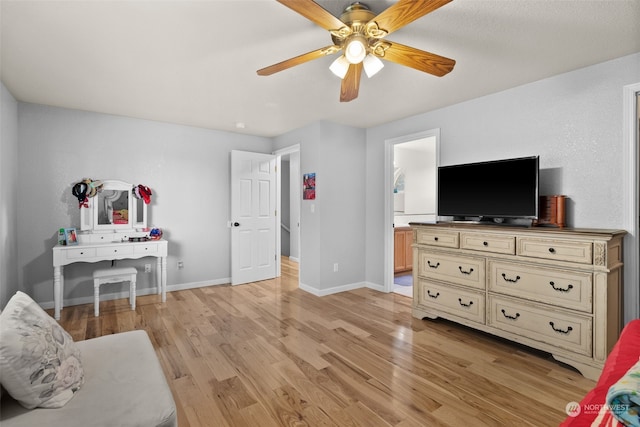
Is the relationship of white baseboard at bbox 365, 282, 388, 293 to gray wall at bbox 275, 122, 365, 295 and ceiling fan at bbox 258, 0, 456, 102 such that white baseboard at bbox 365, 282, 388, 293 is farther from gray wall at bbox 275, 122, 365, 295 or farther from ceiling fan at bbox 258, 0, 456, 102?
ceiling fan at bbox 258, 0, 456, 102

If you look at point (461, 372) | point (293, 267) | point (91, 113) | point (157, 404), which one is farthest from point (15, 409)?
point (293, 267)

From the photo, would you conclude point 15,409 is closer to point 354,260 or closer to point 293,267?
point 354,260

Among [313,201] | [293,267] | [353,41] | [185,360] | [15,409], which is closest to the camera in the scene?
[15,409]

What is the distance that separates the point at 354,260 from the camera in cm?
465

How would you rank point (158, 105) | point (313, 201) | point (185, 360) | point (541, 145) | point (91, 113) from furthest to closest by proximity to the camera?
1. point (313, 201)
2. point (91, 113)
3. point (158, 105)
4. point (541, 145)
5. point (185, 360)

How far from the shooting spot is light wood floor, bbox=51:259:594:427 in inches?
73.2

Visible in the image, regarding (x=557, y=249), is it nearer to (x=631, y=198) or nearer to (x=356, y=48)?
(x=631, y=198)

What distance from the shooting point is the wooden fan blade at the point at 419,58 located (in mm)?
1863

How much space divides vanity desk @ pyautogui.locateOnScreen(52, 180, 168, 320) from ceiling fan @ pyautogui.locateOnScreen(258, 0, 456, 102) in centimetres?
289

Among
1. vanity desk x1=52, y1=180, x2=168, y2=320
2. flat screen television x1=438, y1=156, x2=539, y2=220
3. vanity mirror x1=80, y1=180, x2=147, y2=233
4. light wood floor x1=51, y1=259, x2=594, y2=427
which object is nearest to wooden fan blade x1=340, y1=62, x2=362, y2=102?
flat screen television x1=438, y1=156, x2=539, y2=220

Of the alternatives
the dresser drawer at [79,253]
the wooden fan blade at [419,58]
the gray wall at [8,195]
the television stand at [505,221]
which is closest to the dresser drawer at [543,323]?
the television stand at [505,221]

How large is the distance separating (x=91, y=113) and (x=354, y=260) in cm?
396

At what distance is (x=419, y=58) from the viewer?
76.2 inches

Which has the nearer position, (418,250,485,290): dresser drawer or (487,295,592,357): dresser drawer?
(487,295,592,357): dresser drawer
